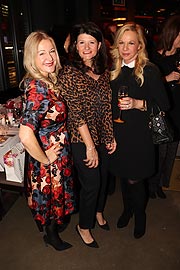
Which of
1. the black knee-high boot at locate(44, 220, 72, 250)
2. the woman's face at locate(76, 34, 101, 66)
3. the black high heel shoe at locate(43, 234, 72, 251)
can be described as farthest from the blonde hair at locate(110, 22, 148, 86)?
the black high heel shoe at locate(43, 234, 72, 251)

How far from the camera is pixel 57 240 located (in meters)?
2.12

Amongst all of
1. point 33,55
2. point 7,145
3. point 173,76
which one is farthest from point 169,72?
point 7,145

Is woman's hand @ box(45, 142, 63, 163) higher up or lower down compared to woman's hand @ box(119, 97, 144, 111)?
lower down

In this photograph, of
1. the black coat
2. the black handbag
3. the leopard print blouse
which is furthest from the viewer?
the black coat

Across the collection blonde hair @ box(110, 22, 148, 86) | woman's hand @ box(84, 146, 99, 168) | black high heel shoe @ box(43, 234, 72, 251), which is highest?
blonde hair @ box(110, 22, 148, 86)

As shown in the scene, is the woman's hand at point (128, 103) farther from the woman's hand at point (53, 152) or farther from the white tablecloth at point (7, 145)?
the white tablecloth at point (7, 145)

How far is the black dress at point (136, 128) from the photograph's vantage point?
72.1 inches

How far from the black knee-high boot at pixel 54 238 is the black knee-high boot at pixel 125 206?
0.53 metres

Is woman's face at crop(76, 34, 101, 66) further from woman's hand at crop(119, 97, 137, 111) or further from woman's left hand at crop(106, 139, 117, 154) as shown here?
woman's left hand at crop(106, 139, 117, 154)

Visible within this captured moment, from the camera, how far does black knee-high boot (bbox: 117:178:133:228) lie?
220 cm

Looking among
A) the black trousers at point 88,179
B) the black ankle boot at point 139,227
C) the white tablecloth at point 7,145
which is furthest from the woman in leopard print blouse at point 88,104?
the white tablecloth at point 7,145

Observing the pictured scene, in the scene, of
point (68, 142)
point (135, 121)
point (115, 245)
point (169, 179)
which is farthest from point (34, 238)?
point (169, 179)

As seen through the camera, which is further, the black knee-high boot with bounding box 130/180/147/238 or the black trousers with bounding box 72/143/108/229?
the black knee-high boot with bounding box 130/180/147/238

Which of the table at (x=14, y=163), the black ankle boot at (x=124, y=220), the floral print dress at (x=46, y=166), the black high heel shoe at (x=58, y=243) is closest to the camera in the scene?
the floral print dress at (x=46, y=166)
